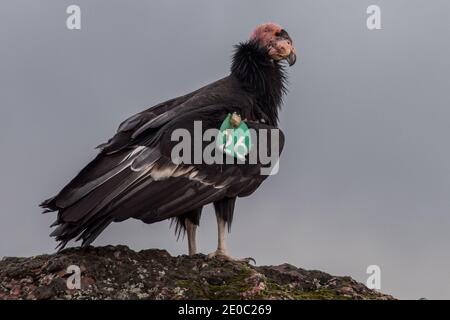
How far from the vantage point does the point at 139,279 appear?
10211 mm

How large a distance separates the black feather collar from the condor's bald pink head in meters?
0.11

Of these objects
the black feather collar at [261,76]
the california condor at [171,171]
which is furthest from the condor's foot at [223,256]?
the black feather collar at [261,76]

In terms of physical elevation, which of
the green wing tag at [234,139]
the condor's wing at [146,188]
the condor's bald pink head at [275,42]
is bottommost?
the condor's wing at [146,188]

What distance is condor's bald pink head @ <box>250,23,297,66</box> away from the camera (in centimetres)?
1466

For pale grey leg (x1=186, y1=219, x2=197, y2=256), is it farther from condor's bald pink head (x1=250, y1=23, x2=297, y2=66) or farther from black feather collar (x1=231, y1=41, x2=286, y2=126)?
condor's bald pink head (x1=250, y1=23, x2=297, y2=66)

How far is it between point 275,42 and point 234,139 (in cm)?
304

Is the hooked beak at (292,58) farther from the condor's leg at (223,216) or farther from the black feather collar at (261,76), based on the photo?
the condor's leg at (223,216)

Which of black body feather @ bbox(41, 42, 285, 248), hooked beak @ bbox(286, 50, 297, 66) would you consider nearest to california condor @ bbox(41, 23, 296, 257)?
black body feather @ bbox(41, 42, 285, 248)

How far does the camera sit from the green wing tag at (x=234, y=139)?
12195 mm

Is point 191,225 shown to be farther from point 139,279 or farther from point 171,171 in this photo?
point 139,279

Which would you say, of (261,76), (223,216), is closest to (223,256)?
(223,216)

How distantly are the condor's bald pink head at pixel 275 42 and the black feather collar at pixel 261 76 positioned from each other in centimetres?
11
